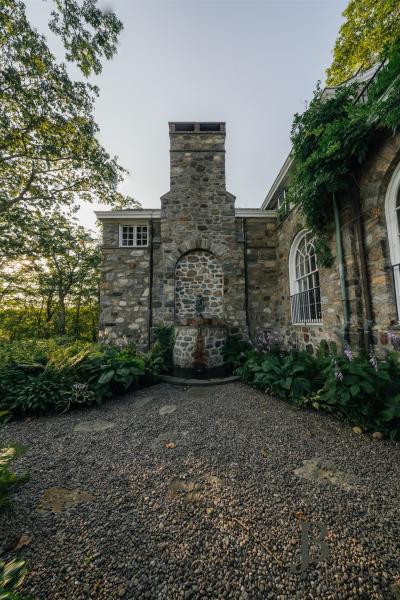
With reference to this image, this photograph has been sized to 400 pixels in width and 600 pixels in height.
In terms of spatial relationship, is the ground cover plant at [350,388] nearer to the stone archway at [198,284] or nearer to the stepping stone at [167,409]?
the stepping stone at [167,409]

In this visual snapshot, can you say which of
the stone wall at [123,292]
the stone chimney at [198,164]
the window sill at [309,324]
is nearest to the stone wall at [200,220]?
the stone chimney at [198,164]

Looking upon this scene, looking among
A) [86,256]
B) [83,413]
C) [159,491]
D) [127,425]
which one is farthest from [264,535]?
[86,256]

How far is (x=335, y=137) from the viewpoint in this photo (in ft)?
11.2

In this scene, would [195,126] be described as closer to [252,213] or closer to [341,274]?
Result: [252,213]

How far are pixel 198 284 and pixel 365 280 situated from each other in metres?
4.49

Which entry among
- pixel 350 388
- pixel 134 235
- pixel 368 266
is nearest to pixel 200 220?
pixel 134 235

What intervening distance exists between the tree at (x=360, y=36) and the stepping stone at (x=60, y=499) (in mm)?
13015

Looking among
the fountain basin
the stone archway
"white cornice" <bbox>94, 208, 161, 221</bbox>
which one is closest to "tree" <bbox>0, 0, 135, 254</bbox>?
"white cornice" <bbox>94, 208, 161, 221</bbox>

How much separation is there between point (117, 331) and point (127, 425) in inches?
189

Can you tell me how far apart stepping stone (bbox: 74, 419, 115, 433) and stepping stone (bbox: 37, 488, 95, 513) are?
1.09m

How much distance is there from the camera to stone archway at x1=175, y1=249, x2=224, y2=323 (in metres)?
6.98

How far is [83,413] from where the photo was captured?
3.40m

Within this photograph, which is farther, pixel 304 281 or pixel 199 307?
pixel 199 307

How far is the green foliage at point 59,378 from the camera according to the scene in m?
3.39
